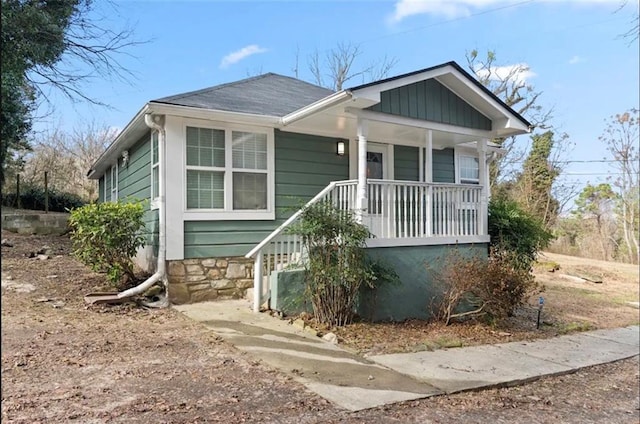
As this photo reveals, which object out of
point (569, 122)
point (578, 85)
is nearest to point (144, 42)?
point (578, 85)

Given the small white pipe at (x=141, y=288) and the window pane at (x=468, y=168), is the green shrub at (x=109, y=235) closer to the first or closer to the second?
the small white pipe at (x=141, y=288)

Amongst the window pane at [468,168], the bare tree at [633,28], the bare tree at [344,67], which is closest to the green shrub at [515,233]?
the window pane at [468,168]

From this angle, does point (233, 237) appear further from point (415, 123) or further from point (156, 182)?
point (415, 123)

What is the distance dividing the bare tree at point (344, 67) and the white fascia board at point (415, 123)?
54.8 ft

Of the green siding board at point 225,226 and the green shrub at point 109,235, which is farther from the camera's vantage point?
the green siding board at point 225,226

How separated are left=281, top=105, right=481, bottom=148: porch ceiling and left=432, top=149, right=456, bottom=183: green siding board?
0.68m

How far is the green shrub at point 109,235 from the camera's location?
6.72 meters

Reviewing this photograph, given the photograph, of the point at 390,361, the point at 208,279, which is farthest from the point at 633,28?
the point at 208,279

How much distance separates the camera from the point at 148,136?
810cm

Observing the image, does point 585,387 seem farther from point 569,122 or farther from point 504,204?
point 569,122

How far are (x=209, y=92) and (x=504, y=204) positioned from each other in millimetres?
5765

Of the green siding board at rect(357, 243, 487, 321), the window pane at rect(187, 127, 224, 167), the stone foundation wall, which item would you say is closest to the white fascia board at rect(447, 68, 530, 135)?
the green siding board at rect(357, 243, 487, 321)

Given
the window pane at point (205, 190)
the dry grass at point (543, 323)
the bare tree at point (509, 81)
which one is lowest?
the dry grass at point (543, 323)

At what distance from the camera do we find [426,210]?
7113 mm
